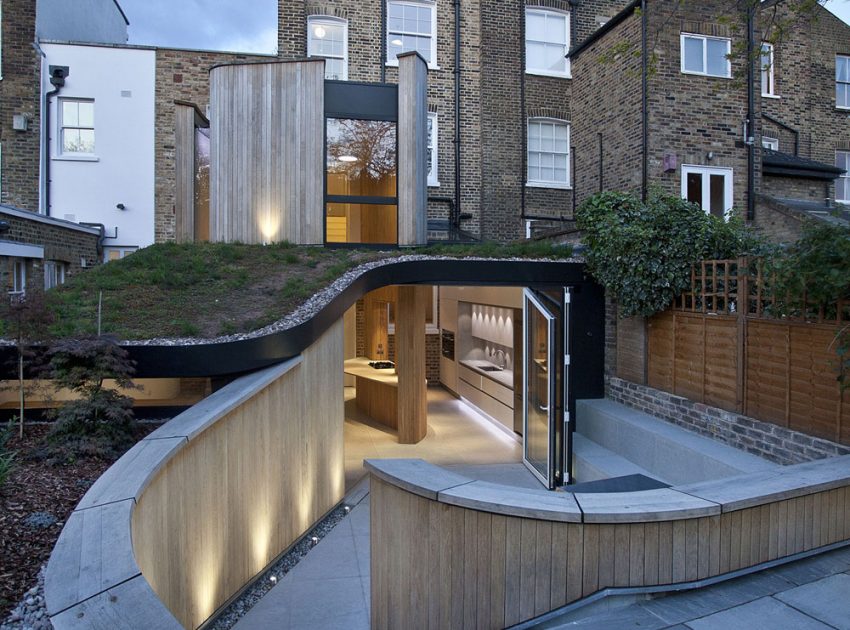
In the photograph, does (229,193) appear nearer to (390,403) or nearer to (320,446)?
(390,403)

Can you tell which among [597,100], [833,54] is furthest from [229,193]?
[833,54]

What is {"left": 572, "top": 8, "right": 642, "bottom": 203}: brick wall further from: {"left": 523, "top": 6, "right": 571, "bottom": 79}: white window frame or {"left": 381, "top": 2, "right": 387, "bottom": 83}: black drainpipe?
{"left": 381, "top": 2, "right": 387, "bottom": 83}: black drainpipe

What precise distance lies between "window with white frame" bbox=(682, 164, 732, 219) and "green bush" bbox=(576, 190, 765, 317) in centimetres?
222

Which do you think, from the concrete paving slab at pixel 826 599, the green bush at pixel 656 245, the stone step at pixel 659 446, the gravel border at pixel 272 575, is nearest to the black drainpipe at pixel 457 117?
the green bush at pixel 656 245

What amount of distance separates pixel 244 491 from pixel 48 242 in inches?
338

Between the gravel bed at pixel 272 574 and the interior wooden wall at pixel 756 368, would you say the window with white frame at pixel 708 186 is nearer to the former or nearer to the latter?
the interior wooden wall at pixel 756 368

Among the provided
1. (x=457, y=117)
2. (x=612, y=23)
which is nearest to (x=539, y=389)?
(x=612, y=23)

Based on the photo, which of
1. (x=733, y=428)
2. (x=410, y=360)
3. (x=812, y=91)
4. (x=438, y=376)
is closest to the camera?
(x=733, y=428)

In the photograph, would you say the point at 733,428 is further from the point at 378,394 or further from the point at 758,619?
the point at 378,394

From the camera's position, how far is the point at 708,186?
10484 millimetres

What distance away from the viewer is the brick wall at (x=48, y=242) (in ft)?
32.0

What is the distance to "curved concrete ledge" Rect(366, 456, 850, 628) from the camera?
10.3 feet

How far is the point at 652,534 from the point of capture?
315cm

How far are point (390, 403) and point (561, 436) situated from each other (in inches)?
159
